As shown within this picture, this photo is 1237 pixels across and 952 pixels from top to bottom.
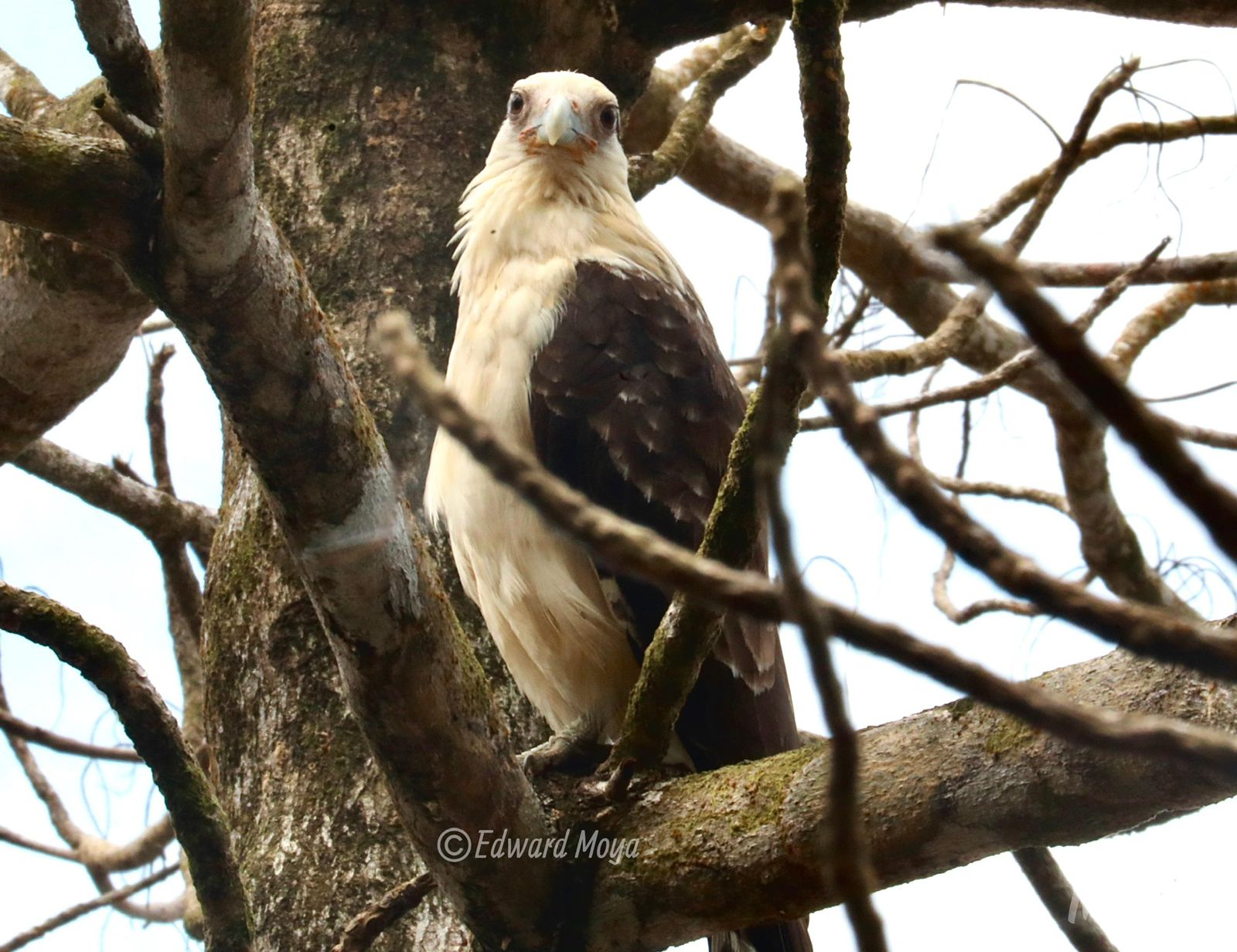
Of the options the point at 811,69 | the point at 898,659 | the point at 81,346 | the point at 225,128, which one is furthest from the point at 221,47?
Answer: the point at 81,346

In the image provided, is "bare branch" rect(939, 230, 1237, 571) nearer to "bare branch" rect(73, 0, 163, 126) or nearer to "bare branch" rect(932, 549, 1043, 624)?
"bare branch" rect(73, 0, 163, 126)

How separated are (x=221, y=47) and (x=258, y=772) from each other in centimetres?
183

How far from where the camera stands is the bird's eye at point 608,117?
4.25 metres

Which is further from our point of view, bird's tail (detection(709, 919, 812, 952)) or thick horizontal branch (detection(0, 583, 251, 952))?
bird's tail (detection(709, 919, 812, 952))

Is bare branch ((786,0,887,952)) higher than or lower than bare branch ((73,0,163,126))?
lower

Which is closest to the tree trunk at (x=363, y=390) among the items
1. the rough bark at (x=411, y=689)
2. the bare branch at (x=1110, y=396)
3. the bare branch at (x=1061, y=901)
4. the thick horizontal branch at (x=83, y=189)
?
the rough bark at (x=411, y=689)

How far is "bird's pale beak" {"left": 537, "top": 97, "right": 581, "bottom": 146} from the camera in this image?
13.1 feet

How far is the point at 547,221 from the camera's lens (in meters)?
4.09

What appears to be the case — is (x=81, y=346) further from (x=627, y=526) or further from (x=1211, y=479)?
(x=1211, y=479)

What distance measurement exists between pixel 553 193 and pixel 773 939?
2339 mm

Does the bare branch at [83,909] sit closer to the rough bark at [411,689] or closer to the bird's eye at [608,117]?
the rough bark at [411,689]

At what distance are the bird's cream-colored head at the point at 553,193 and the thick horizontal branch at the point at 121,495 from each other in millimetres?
1960

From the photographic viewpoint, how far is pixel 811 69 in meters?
1.85

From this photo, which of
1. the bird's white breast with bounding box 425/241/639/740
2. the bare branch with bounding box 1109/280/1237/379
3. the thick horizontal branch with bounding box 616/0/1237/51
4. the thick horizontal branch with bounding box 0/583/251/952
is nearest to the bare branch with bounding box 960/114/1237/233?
the bare branch with bounding box 1109/280/1237/379
